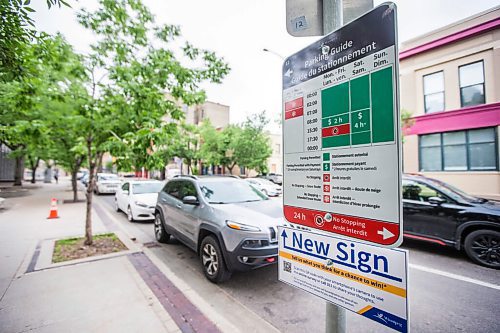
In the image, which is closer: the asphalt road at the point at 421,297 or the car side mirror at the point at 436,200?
the asphalt road at the point at 421,297

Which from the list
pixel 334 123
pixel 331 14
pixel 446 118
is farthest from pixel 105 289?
pixel 446 118

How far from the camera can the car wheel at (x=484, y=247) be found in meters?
4.38

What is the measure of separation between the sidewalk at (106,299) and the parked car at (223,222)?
544mm

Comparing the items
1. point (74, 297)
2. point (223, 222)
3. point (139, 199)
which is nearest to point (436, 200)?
point (223, 222)

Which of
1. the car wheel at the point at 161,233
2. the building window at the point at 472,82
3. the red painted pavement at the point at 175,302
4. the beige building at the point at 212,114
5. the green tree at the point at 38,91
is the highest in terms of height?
the beige building at the point at 212,114

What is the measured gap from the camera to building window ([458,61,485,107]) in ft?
26.4

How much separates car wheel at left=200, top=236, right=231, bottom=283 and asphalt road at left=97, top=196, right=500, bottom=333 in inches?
7.3

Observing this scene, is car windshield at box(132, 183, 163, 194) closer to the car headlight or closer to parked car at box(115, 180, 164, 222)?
parked car at box(115, 180, 164, 222)

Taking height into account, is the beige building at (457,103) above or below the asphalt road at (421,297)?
above

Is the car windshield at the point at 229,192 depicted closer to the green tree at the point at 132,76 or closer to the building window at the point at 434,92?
the green tree at the point at 132,76

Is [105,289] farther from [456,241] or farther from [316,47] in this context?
[456,241]

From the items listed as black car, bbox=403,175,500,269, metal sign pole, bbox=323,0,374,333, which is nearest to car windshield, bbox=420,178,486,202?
black car, bbox=403,175,500,269

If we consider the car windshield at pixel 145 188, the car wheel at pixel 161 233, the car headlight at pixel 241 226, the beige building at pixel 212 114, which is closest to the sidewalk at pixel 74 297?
the car wheel at pixel 161 233

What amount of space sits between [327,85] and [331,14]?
479mm
